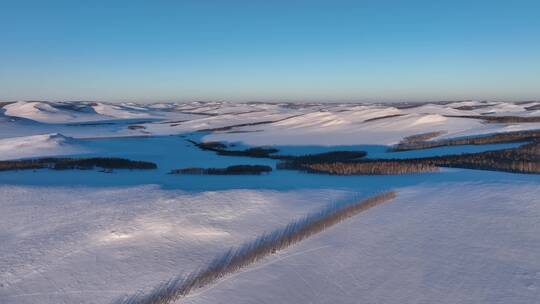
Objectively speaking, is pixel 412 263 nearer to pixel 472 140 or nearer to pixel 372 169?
pixel 372 169

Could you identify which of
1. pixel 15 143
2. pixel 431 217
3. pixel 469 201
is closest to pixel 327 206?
pixel 431 217

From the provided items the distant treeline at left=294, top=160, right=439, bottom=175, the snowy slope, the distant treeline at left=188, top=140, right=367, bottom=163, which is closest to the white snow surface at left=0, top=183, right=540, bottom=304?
the snowy slope

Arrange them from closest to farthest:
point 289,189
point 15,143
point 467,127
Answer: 1. point 289,189
2. point 15,143
3. point 467,127

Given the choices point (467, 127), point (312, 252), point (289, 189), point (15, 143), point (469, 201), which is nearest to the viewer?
point (312, 252)

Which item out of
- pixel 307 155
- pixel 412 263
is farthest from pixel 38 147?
pixel 412 263

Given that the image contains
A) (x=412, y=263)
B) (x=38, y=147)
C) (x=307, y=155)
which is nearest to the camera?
(x=412, y=263)

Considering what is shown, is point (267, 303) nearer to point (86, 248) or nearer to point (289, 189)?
point (86, 248)

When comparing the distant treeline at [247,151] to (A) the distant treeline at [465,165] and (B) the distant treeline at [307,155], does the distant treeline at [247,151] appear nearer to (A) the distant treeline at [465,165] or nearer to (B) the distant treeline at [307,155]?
(B) the distant treeline at [307,155]

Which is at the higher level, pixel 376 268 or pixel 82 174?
pixel 82 174
